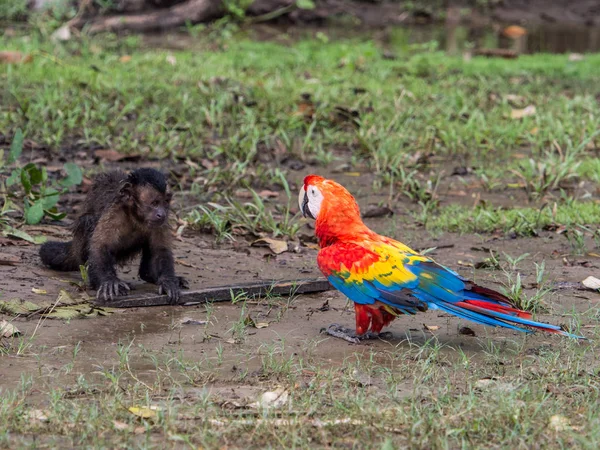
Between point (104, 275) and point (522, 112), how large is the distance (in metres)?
6.16

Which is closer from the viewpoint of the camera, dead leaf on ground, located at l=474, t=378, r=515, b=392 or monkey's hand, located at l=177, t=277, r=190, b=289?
dead leaf on ground, located at l=474, t=378, r=515, b=392

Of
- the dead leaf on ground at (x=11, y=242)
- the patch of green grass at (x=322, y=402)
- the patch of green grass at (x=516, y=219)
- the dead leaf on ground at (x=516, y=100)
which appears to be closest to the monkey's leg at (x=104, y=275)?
the patch of green grass at (x=322, y=402)

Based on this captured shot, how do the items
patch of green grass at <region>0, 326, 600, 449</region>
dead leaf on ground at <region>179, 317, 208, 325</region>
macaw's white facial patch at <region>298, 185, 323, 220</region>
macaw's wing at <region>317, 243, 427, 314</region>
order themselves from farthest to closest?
dead leaf on ground at <region>179, 317, 208, 325</region> → macaw's white facial patch at <region>298, 185, 323, 220</region> → macaw's wing at <region>317, 243, 427, 314</region> → patch of green grass at <region>0, 326, 600, 449</region>

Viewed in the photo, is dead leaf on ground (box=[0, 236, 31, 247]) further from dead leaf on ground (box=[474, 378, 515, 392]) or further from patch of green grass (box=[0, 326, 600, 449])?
dead leaf on ground (box=[474, 378, 515, 392])

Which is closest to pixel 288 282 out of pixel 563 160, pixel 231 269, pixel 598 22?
pixel 231 269

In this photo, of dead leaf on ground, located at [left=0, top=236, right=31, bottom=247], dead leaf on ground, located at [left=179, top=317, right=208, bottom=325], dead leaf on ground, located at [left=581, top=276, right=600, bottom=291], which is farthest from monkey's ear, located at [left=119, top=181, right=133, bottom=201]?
dead leaf on ground, located at [left=581, top=276, right=600, bottom=291]

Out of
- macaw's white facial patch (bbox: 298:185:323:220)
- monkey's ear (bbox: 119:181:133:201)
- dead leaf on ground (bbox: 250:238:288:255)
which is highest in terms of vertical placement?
macaw's white facial patch (bbox: 298:185:323:220)

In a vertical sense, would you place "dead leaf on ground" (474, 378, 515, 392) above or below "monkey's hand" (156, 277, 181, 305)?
above

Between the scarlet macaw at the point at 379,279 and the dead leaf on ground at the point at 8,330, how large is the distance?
64.4 inches

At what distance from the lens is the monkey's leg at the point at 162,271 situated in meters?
5.73

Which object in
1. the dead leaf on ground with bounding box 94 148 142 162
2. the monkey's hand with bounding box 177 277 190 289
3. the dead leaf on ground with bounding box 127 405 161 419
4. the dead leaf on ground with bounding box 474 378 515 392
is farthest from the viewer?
the dead leaf on ground with bounding box 94 148 142 162

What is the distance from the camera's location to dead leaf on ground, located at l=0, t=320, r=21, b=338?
4938 millimetres

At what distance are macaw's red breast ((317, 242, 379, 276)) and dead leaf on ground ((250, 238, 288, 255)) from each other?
1764 mm

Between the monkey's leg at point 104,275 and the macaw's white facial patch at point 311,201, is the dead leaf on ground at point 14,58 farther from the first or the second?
the macaw's white facial patch at point 311,201
